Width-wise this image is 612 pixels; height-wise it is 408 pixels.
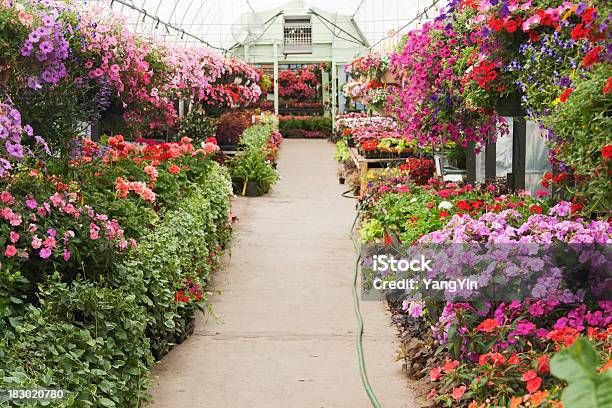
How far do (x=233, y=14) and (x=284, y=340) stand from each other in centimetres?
1572

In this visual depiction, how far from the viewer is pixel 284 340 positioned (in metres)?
4.27

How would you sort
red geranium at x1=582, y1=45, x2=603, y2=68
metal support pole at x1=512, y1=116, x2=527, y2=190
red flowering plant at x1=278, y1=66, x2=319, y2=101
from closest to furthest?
red geranium at x1=582, y1=45, x2=603, y2=68 → metal support pole at x1=512, y1=116, x2=527, y2=190 → red flowering plant at x1=278, y1=66, x2=319, y2=101

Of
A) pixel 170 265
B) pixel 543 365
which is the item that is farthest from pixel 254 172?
pixel 543 365

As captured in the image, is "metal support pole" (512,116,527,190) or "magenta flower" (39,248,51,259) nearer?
"magenta flower" (39,248,51,259)

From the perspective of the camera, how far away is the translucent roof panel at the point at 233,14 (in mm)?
13648

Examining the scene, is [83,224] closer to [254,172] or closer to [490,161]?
[490,161]

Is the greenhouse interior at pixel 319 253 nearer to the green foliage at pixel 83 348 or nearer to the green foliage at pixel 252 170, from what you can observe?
the green foliage at pixel 83 348

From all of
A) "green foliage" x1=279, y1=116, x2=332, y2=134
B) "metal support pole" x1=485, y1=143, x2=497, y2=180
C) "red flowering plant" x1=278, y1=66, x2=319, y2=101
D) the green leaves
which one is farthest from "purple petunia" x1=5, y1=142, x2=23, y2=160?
"red flowering plant" x1=278, y1=66, x2=319, y2=101

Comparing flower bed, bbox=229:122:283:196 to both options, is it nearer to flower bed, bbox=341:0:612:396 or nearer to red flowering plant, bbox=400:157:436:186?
red flowering plant, bbox=400:157:436:186

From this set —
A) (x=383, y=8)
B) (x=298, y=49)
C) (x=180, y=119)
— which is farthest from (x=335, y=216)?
(x=298, y=49)

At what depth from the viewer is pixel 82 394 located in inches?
98.2

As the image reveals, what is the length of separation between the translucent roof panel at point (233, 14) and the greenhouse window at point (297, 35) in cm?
34

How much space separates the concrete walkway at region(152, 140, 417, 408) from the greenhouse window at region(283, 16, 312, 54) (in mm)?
14399

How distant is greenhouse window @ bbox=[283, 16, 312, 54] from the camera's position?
21.2m
